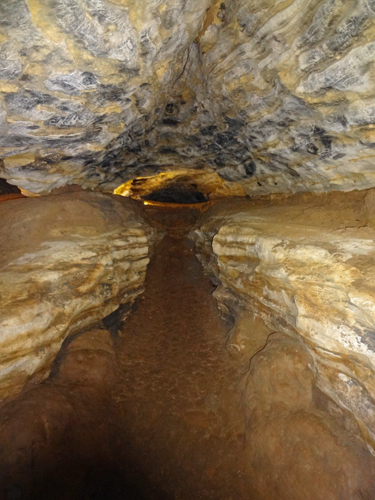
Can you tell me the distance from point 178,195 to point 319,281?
911cm

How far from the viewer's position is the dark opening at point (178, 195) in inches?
443

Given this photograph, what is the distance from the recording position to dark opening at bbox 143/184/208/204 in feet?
36.9

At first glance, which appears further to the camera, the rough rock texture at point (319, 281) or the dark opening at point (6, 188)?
the dark opening at point (6, 188)

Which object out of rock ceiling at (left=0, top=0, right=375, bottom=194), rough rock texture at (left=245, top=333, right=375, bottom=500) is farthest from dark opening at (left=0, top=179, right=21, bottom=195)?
rough rock texture at (left=245, top=333, right=375, bottom=500)

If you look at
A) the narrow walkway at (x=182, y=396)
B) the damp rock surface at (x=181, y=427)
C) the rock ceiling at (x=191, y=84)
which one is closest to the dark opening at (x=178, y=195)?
the rock ceiling at (x=191, y=84)

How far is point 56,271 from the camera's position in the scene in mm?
4500

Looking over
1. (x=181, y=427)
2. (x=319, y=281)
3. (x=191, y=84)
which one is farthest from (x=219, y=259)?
(x=191, y=84)

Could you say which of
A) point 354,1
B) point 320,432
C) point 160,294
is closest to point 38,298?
point 160,294

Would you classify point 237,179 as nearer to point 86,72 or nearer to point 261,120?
point 261,120

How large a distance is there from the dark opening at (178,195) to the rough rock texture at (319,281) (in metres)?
5.13

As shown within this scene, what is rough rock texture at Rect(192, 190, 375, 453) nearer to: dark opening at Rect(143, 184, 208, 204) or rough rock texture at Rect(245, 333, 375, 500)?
rough rock texture at Rect(245, 333, 375, 500)

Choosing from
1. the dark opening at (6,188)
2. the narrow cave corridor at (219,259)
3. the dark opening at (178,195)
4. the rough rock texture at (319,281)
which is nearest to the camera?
the rough rock texture at (319,281)

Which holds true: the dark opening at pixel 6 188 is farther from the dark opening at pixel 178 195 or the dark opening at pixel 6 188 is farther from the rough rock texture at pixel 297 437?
the rough rock texture at pixel 297 437

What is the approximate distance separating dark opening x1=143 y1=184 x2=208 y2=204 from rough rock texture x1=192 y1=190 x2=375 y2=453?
513cm
